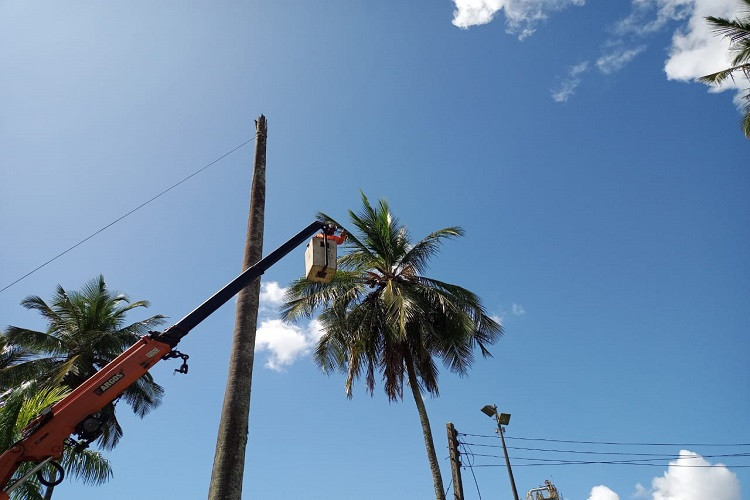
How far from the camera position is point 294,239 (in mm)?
10156

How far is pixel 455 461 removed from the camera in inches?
696

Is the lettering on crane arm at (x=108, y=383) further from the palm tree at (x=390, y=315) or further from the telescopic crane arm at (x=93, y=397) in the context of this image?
the palm tree at (x=390, y=315)

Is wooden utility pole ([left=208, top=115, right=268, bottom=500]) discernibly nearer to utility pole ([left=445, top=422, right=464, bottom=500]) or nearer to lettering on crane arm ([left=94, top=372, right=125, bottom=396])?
lettering on crane arm ([left=94, top=372, right=125, bottom=396])

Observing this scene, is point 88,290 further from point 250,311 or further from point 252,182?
point 250,311

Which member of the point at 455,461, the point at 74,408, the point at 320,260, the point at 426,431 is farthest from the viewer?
the point at 455,461

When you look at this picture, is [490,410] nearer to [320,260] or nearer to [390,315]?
[390,315]

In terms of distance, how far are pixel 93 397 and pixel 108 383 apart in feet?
0.87

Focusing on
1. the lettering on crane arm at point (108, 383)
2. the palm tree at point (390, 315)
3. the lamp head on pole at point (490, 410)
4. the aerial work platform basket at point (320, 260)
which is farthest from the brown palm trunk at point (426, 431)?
the lettering on crane arm at point (108, 383)

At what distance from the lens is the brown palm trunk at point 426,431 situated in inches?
593

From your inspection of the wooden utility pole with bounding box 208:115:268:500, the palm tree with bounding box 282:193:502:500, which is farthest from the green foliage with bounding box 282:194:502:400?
the wooden utility pole with bounding box 208:115:268:500

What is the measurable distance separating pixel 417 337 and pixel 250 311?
9.35m

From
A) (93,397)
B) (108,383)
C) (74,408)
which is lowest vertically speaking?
(74,408)

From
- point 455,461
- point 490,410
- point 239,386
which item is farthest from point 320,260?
point 490,410

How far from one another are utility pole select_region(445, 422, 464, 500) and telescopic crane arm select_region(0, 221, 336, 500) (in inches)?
424
